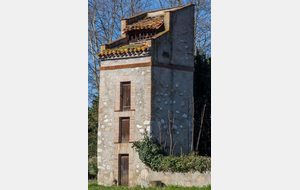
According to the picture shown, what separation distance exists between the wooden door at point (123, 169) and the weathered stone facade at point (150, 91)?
0.30 feet

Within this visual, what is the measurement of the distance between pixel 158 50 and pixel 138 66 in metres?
0.77

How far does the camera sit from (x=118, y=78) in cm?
1181

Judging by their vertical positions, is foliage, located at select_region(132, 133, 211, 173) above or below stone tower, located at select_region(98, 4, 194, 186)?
below

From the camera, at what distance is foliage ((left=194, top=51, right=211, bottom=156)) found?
1014 centimetres

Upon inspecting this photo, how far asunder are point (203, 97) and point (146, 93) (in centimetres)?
170

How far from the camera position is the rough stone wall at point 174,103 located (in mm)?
11190

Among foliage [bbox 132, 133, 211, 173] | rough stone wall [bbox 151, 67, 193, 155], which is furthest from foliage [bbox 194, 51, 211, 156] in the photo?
foliage [bbox 132, 133, 211, 173]

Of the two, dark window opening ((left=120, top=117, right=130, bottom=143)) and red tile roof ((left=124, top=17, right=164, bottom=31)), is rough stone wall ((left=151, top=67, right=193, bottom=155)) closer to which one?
dark window opening ((left=120, top=117, right=130, bottom=143))

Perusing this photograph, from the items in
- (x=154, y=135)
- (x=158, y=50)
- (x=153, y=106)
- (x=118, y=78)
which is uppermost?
(x=158, y=50)

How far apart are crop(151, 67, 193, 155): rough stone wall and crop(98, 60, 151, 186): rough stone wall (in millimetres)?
238

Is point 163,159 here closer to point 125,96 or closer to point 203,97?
point 203,97

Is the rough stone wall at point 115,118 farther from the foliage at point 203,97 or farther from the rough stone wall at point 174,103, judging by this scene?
the foliage at point 203,97
